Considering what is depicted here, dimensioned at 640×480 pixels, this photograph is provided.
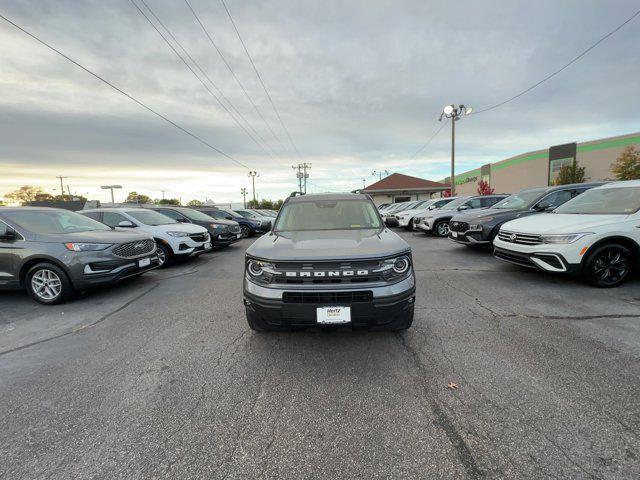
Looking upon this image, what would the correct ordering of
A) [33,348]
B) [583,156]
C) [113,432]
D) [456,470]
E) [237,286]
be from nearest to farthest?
[456,470], [113,432], [33,348], [237,286], [583,156]

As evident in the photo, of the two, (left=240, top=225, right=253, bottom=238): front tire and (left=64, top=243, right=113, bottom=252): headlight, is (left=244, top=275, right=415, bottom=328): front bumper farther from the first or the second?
(left=240, top=225, right=253, bottom=238): front tire

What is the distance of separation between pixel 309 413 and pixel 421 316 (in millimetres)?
2324

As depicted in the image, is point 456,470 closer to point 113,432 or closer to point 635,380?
point 635,380

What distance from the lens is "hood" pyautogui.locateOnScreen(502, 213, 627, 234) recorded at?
4992mm

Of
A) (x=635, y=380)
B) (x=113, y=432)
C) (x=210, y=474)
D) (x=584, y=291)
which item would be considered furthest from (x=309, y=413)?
(x=584, y=291)

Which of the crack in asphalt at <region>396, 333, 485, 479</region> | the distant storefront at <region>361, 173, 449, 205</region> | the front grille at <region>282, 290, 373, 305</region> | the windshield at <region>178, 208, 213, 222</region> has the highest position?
the distant storefront at <region>361, 173, 449, 205</region>

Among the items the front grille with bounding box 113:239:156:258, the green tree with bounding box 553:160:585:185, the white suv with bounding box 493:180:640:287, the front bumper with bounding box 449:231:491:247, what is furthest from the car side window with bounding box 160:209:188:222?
the green tree with bounding box 553:160:585:185

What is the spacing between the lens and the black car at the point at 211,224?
10.7 metres

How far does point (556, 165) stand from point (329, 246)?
4793cm

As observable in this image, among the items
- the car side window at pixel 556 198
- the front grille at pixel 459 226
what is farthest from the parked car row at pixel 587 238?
the front grille at pixel 459 226

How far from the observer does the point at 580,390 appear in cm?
246

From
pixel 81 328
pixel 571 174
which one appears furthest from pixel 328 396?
pixel 571 174

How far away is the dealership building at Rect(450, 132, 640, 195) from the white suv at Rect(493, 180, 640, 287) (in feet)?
128

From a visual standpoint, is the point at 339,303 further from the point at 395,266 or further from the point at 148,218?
the point at 148,218
